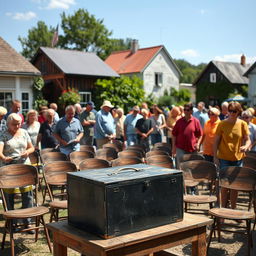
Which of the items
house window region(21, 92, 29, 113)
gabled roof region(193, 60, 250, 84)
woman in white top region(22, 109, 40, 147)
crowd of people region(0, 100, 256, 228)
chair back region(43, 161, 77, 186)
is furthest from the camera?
gabled roof region(193, 60, 250, 84)

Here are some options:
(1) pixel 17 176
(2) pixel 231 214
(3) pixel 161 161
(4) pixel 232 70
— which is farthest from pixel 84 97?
(4) pixel 232 70

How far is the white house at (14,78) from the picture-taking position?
19641 mm

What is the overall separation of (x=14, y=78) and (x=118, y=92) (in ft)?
27.6

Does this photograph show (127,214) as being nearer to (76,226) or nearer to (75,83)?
(76,226)

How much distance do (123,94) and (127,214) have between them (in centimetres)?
2415

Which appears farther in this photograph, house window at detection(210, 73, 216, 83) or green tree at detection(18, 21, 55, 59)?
green tree at detection(18, 21, 55, 59)

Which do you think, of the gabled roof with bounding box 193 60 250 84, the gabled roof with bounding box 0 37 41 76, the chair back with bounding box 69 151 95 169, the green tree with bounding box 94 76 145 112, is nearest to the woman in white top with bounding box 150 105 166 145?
the chair back with bounding box 69 151 95 169

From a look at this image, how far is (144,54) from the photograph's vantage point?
138ft

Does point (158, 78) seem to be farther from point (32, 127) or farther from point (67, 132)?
point (67, 132)

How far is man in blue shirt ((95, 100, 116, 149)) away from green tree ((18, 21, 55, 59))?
58.9 meters

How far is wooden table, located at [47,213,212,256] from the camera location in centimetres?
274

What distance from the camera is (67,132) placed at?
818 cm

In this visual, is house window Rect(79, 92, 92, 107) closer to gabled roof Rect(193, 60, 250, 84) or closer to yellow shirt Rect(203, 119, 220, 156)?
yellow shirt Rect(203, 119, 220, 156)

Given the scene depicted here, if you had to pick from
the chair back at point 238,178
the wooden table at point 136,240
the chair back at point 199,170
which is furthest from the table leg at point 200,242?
the chair back at point 199,170
